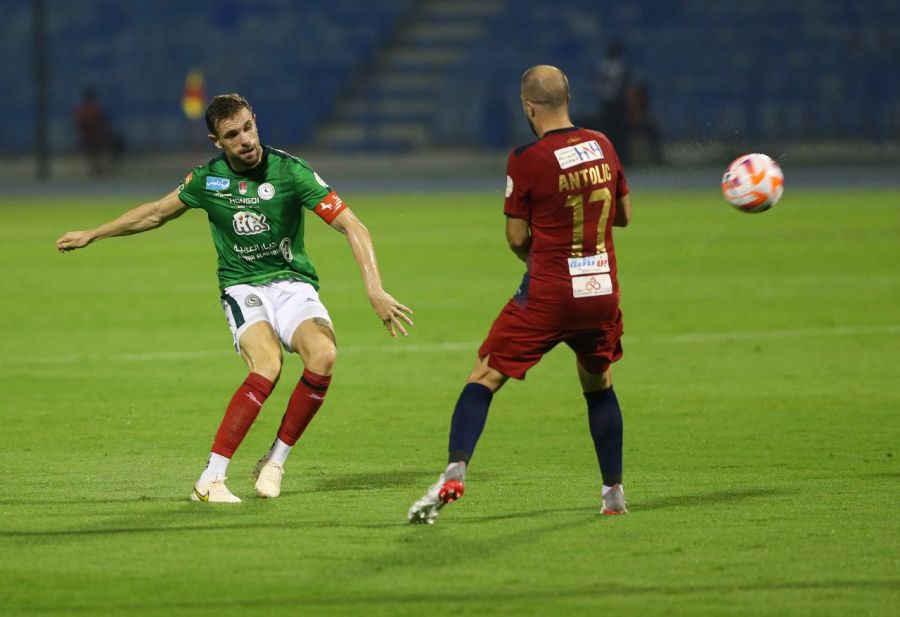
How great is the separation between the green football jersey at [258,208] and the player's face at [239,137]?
183 millimetres

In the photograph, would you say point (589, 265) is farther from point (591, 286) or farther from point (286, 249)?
point (286, 249)

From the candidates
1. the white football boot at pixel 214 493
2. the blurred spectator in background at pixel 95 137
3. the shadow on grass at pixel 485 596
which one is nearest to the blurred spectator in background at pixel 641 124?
the blurred spectator in background at pixel 95 137

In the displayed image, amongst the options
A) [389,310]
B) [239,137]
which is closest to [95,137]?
[239,137]

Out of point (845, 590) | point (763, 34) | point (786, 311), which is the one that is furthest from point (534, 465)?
point (763, 34)

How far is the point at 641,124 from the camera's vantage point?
3819 centimetres

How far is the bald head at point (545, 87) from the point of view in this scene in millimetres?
7125

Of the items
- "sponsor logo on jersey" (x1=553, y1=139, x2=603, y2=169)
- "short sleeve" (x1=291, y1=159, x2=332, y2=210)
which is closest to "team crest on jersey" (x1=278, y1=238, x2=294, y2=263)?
"short sleeve" (x1=291, y1=159, x2=332, y2=210)

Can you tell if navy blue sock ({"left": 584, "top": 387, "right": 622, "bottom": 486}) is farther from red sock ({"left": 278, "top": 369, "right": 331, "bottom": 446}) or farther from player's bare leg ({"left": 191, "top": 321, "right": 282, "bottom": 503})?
player's bare leg ({"left": 191, "top": 321, "right": 282, "bottom": 503})

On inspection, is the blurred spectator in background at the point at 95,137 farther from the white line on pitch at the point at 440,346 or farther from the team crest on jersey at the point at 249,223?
the team crest on jersey at the point at 249,223

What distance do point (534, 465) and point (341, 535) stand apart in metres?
2.04

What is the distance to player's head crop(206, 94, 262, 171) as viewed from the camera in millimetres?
7785

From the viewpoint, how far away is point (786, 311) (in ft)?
52.3

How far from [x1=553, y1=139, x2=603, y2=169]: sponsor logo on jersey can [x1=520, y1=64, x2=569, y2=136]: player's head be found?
157 mm

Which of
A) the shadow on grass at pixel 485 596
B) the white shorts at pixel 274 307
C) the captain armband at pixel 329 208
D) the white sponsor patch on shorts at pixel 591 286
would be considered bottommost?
the shadow on grass at pixel 485 596
